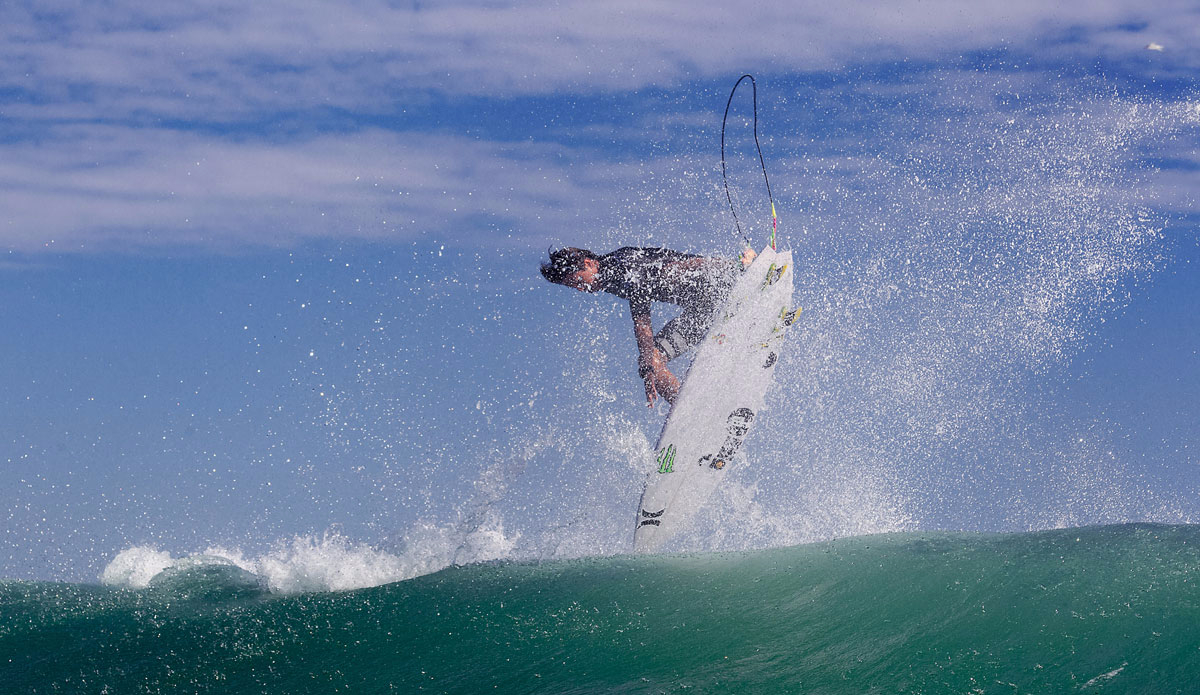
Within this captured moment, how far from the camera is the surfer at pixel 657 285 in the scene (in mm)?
8789

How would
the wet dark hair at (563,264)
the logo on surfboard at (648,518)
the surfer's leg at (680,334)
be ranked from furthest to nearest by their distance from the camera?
the logo on surfboard at (648,518)
the surfer's leg at (680,334)
the wet dark hair at (563,264)

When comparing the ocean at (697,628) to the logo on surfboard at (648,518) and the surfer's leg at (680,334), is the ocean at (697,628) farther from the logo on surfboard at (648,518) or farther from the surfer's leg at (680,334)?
the surfer's leg at (680,334)

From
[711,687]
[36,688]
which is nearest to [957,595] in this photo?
[711,687]

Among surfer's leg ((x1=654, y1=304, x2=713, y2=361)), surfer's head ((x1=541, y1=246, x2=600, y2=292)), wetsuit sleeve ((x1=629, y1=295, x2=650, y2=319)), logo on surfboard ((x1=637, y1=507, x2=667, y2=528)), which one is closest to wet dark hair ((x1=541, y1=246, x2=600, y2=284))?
surfer's head ((x1=541, y1=246, x2=600, y2=292))

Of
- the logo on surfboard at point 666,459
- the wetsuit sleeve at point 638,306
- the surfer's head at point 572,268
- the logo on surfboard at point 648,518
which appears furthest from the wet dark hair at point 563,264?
the logo on surfboard at point 648,518

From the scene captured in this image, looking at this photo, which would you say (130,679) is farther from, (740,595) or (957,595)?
(957,595)

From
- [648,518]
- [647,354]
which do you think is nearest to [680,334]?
[647,354]

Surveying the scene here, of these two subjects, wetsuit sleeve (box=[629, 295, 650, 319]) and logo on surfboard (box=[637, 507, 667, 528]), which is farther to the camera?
logo on surfboard (box=[637, 507, 667, 528])

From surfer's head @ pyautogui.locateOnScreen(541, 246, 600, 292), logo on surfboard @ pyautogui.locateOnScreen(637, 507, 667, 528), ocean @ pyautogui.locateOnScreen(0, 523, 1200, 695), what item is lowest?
ocean @ pyautogui.locateOnScreen(0, 523, 1200, 695)

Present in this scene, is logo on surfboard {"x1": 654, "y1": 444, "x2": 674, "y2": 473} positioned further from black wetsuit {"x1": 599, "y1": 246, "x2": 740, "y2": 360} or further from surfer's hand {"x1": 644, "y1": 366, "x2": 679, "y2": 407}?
black wetsuit {"x1": 599, "y1": 246, "x2": 740, "y2": 360}

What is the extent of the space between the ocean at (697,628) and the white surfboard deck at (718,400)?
2.64ft

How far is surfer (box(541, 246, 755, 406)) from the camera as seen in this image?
879 cm

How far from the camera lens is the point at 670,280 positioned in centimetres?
890

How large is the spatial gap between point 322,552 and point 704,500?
12.4 feet
